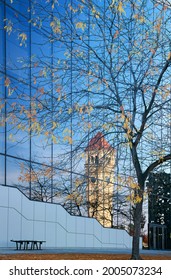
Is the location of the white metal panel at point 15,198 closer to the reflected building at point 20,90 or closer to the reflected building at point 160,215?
the reflected building at point 20,90

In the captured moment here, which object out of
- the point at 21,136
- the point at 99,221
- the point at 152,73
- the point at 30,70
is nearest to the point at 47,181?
the point at 21,136

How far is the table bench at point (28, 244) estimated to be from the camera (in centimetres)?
2900

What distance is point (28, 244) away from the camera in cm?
3091

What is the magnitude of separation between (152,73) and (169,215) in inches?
1544

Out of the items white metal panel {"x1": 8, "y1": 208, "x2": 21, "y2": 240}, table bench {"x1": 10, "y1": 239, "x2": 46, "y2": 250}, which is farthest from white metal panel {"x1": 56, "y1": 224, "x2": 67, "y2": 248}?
white metal panel {"x1": 8, "y1": 208, "x2": 21, "y2": 240}

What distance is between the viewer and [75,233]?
37031 millimetres

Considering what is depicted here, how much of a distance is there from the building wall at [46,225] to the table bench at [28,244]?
0.38 metres

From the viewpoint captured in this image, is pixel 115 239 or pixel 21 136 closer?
pixel 21 136

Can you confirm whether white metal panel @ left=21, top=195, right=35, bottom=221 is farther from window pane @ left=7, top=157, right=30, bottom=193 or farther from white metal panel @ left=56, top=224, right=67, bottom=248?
white metal panel @ left=56, top=224, right=67, bottom=248

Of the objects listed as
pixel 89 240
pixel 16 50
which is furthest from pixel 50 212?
pixel 16 50

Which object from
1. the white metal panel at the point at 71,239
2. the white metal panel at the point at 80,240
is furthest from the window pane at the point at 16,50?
the white metal panel at the point at 80,240

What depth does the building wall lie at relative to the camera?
96.2 ft

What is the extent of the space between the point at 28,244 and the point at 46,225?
273cm
